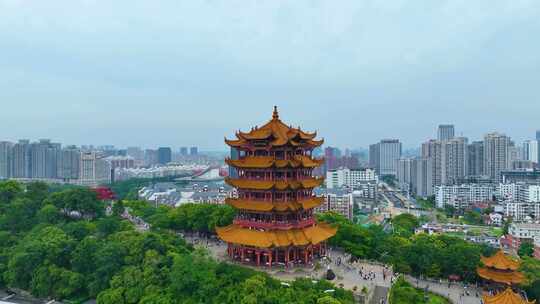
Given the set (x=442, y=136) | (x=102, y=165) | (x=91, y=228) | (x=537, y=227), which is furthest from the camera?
(x=442, y=136)

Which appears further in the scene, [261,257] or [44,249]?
[44,249]

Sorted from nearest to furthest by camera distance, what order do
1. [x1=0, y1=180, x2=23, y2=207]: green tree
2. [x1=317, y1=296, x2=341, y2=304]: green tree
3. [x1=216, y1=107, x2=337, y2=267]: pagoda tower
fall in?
1. [x1=317, y1=296, x2=341, y2=304]: green tree
2. [x1=216, y1=107, x2=337, y2=267]: pagoda tower
3. [x1=0, y1=180, x2=23, y2=207]: green tree

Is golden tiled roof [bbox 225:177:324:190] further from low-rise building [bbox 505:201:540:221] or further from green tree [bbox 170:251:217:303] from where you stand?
low-rise building [bbox 505:201:540:221]

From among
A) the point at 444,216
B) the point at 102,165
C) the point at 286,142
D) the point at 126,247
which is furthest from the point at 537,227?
the point at 102,165

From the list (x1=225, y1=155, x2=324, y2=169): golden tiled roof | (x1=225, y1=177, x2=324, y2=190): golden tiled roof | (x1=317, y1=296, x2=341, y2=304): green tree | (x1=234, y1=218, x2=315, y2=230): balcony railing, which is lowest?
(x1=317, y1=296, x2=341, y2=304): green tree

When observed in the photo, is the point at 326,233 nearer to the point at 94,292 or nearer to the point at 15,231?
the point at 94,292

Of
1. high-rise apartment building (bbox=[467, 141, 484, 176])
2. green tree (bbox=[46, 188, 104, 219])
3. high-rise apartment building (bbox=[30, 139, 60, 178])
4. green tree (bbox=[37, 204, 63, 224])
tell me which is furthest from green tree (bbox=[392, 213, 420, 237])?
high-rise apartment building (bbox=[30, 139, 60, 178])

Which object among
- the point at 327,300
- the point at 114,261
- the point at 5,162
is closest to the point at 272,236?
the point at 327,300

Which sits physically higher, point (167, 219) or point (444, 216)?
point (167, 219)
